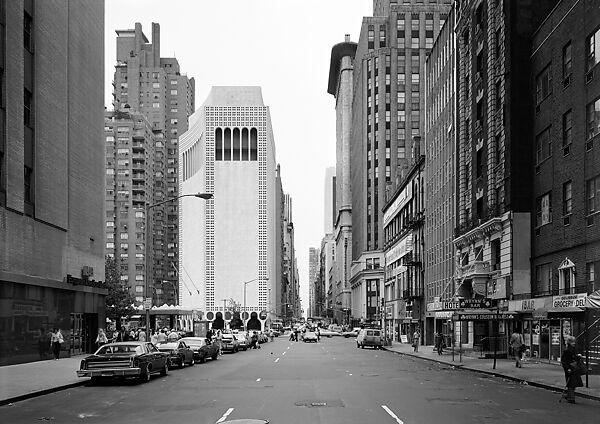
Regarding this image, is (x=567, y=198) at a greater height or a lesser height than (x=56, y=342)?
greater

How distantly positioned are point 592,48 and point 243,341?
123ft

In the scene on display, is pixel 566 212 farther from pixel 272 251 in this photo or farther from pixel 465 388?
pixel 272 251

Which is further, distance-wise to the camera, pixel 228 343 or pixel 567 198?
pixel 228 343

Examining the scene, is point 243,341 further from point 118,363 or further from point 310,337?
point 118,363

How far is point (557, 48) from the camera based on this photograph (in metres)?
38.4

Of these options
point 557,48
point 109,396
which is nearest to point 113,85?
point 557,48

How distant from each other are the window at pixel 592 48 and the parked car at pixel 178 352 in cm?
2208

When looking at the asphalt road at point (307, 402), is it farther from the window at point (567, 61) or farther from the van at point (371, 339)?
the van at point (371, 339)

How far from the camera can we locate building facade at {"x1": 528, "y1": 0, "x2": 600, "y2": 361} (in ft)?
A: 109

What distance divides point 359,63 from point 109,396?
460 feet

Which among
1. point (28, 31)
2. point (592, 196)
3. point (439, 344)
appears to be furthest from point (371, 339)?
point (28, 31)

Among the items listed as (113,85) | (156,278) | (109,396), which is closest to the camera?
(109,396)

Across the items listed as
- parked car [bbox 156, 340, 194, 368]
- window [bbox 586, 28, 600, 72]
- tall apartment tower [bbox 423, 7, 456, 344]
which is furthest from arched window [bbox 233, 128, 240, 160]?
window [bbox 586, 28, 600, 72]

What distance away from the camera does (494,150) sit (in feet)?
152
